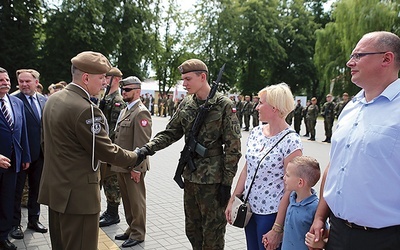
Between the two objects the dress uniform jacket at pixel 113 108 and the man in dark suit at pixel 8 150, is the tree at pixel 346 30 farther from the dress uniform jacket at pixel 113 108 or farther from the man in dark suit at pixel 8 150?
the man in dark suit at pixel 8 150

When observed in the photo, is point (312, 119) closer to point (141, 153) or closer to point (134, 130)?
point (134, 130)

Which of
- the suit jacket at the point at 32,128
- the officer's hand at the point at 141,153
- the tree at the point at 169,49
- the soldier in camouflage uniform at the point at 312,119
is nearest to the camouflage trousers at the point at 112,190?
the suit jacket at the point at 32,128

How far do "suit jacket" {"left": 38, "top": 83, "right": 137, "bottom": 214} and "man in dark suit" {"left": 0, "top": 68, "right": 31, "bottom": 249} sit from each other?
1.61m

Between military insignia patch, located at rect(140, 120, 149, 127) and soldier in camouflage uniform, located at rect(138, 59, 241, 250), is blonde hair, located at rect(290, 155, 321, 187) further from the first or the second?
military insignia patch, located at rect(140, 120, 149, 127)

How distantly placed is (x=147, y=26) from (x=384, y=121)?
105 ft

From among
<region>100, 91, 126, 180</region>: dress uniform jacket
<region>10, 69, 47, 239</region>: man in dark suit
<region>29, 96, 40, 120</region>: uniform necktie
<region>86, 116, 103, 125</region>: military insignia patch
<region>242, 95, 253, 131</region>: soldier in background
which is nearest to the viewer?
<region>86, 116, 103, 125</region>: military insignia patch

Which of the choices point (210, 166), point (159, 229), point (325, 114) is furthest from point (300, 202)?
point (325, 114)

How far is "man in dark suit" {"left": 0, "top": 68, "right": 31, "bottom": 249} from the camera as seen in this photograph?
13.6 ft

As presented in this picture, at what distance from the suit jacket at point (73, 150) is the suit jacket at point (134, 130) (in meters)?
1.60

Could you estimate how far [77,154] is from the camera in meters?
2.77

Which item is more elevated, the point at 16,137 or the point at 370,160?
the point at 370,160

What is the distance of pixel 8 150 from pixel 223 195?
8.90ft

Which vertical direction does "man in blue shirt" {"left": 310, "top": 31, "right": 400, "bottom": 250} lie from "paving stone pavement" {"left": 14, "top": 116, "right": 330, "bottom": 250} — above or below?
above

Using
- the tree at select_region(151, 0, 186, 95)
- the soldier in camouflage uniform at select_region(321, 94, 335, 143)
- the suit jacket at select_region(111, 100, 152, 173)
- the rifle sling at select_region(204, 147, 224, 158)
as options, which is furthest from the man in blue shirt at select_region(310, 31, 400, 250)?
the tree at select_region(151, 0, 186, 95)
